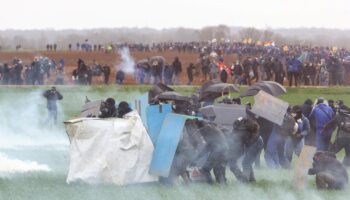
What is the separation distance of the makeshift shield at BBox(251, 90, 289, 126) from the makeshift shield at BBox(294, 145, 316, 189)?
2976mm

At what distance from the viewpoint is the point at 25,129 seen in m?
30.0

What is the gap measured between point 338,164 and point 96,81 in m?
31.7

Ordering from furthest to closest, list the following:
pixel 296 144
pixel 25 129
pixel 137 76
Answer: pixel 137 76
pixel 25 129
pixel 296 144

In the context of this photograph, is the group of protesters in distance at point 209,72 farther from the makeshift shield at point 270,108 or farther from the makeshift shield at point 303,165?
the makeshift shield at point 303,165

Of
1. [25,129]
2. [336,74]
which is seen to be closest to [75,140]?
[25,129]

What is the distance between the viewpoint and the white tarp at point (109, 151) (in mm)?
16172

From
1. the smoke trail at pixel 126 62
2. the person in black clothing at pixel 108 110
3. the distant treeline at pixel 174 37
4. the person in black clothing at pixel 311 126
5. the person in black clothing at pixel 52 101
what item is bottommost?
the distant treeline at pixel 174 37

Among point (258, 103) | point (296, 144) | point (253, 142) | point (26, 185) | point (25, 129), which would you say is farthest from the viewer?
point (25, 129)

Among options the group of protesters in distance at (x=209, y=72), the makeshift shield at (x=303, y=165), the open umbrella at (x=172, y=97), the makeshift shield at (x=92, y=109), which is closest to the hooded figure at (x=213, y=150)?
the makeshift shield at (x=303, y=165)

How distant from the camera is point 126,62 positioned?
6338cm

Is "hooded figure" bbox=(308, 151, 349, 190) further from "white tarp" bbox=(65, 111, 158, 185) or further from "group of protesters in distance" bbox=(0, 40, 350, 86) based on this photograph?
"group of protesters in distance" bbox=(0, 40, 350, 86)

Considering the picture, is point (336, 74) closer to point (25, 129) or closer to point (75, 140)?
point (25, 129)

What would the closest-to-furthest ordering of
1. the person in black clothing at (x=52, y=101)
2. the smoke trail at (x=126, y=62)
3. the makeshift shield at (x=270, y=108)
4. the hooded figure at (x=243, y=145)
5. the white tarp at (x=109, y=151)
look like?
1. the white tarp at (x=109, y=151)
2. the hooded figure at (x=243, y=145)
3. the makeshift shield at (x=270, y=108)
4. the person in black clothing at (x=52, y=101)
5. the smoke trail at (x=126, y=62)

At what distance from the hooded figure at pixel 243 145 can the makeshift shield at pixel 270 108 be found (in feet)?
5.64
